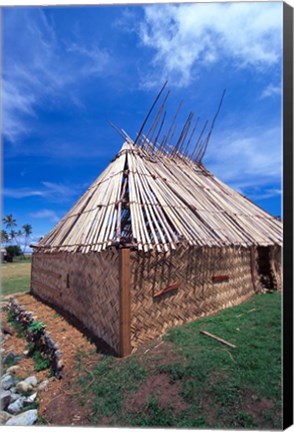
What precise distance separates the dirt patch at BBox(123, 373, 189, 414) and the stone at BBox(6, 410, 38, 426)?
3.08 feet

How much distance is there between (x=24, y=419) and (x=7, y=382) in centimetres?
79

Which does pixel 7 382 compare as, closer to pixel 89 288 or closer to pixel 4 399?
pixel 4 399

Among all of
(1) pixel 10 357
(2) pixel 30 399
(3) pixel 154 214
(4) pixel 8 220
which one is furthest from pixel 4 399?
(3) pixel 154 214

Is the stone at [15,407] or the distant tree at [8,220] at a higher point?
the distant tree at [8,220]

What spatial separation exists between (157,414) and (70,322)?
293cm

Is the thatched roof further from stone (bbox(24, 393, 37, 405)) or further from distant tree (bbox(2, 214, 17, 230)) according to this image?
stone (bbox(24, 393, 37, 405))

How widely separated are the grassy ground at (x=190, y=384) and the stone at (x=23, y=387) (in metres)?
0.63

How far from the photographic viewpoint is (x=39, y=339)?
14.3 ft

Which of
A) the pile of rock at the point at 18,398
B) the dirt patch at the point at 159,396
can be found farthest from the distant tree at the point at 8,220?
the dirt patch at the point at 159,396

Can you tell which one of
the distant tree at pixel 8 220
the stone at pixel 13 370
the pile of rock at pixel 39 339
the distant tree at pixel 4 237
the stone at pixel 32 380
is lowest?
the stone at pixel 13 370

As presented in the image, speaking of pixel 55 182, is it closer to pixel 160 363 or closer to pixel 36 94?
pixel 36 94

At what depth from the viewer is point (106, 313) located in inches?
142

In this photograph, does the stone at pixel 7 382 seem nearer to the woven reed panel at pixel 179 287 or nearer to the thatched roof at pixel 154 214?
the woven reed panel at pixel 179 287

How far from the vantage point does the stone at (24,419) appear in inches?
101
